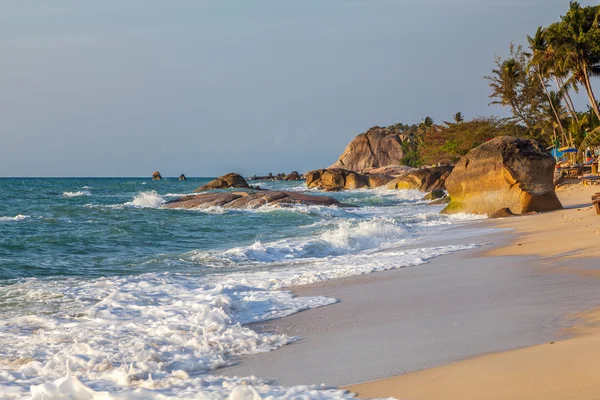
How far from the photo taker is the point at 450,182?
2322 centimetres

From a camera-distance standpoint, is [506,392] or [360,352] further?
[360,352]

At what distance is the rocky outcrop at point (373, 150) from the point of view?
10769cm

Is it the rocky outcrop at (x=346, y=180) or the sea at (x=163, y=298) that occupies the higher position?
the rocky outcrop at (x=346, y=180)

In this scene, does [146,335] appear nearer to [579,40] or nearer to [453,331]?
[453,331]

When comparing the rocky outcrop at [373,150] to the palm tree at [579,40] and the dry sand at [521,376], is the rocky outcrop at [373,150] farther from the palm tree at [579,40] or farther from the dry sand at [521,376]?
the dry sand at [521,376]

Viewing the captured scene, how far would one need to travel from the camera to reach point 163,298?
28.6 ft

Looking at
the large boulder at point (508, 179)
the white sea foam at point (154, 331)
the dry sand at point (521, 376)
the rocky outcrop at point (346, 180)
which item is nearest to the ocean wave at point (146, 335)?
the white sea foam at point (154, 331)

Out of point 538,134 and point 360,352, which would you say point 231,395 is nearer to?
point 360,352

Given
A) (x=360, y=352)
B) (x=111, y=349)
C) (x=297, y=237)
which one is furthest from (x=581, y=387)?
(x=297, y=237)

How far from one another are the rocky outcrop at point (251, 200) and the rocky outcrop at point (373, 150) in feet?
250

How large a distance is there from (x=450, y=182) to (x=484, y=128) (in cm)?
3126

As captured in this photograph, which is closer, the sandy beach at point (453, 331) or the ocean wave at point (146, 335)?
the sandy beach at point (453, 331)

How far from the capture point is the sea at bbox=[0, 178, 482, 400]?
195 inches

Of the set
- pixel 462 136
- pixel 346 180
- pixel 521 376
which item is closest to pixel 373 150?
pixel 346 180
